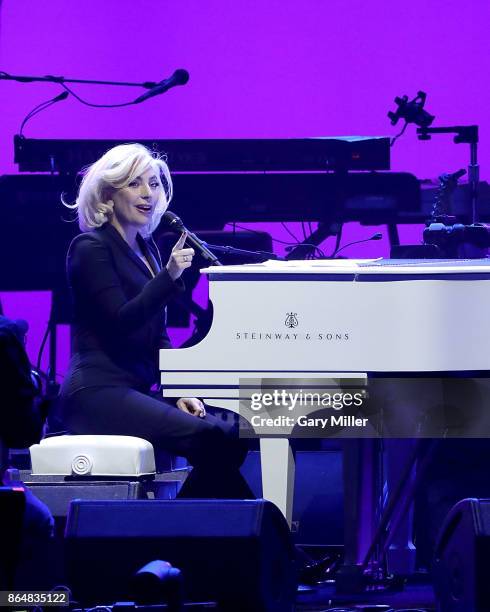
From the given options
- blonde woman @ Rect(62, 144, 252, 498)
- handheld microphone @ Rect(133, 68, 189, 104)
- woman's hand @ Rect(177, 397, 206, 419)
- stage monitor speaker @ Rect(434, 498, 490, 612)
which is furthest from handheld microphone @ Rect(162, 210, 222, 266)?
handheld microphone @ Rect(133, 68, 189, 104)

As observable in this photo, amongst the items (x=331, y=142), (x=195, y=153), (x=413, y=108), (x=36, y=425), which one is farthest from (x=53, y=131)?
(x=36, y=425)

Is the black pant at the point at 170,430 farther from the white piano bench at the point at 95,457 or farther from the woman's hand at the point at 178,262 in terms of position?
the woman's hand at the point at 178,262

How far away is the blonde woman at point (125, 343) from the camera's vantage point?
380 cm

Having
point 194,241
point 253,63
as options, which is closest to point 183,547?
point 194,241

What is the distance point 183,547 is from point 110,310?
45.2 inches

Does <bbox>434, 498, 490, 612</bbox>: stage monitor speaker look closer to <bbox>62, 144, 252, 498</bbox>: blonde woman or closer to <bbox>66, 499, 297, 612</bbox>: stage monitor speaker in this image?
<bbox>66, 499, 297, 612</bbox>: stage monitor speaker

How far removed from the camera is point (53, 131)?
6379 mm

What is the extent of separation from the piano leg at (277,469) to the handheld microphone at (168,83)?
9.88 feet

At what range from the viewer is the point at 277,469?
3.64 m

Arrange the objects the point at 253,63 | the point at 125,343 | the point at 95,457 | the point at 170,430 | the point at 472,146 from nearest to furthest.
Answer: the point at 95,457
the point at 170,430
the point at 125,343
the point at 472,146
the point at 253,63

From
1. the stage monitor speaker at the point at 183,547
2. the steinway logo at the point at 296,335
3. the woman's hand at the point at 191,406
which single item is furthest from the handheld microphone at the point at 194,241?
the stage monitor speaker at the point at 183,547

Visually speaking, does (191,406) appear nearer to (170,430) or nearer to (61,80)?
(170,430)

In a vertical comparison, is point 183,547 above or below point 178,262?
below

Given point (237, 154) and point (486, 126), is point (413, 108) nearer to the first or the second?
point (486, 126)
